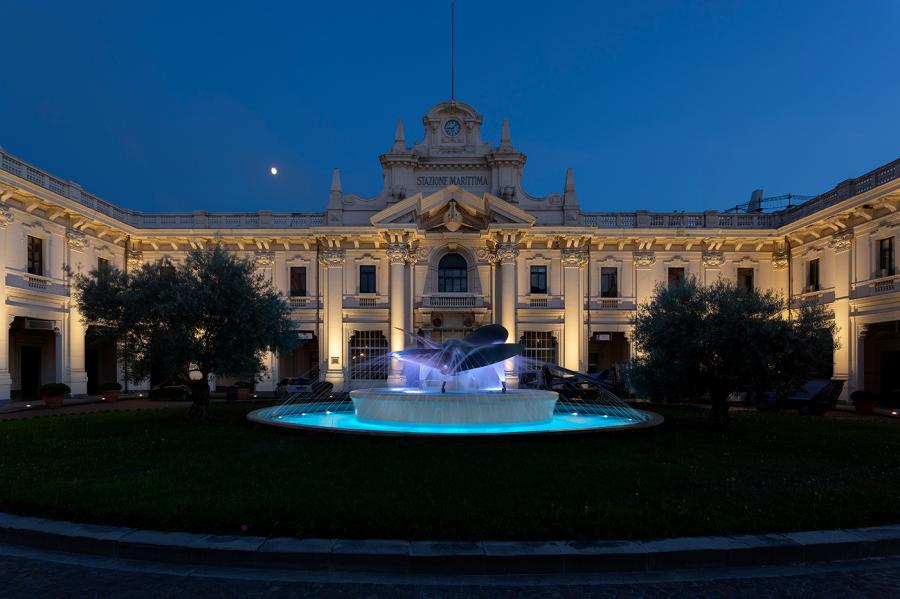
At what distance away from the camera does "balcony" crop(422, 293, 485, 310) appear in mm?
30922

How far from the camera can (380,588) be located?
509cm

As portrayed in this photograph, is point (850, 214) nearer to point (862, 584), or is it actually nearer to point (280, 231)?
point (862, 584)

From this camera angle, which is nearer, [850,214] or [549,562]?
[549,562]

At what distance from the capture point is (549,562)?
5.43 m

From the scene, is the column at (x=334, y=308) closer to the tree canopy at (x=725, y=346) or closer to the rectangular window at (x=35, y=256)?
the rectangular window at (x=35, y=256)

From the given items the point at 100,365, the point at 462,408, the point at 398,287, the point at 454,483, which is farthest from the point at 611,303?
the point at 100,365

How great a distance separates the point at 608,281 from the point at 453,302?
10.0 m

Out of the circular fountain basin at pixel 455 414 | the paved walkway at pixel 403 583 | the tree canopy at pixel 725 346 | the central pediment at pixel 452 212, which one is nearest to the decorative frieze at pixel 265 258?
the central pediment at pixel 452 212

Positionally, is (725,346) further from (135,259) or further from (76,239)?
(135,259)

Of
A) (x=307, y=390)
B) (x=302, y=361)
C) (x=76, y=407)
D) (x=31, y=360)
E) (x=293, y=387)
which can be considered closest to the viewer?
(x=76, y=407)

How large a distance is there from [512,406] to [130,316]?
11515mm

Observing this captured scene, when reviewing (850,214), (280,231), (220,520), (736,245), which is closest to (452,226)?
(280,231)

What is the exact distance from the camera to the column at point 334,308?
3139 cm

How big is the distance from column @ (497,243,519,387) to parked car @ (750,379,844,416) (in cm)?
1278
